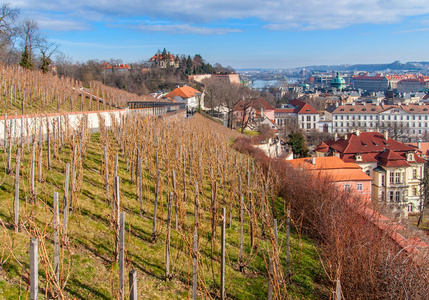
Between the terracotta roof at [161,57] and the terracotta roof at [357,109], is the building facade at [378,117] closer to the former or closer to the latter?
the terracotta roof at [357,109]

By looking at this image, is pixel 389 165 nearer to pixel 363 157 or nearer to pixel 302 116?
pixel 363 157

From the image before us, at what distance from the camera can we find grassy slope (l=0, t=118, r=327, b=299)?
17.2 feet

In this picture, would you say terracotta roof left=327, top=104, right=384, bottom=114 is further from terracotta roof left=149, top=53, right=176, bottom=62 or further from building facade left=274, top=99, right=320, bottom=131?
terracotta roof left=149, top=53, right=176, bottom=62

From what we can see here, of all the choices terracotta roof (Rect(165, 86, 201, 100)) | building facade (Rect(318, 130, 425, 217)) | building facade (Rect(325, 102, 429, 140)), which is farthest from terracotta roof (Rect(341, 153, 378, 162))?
building facade (Rect(325, 102, 429, 140))

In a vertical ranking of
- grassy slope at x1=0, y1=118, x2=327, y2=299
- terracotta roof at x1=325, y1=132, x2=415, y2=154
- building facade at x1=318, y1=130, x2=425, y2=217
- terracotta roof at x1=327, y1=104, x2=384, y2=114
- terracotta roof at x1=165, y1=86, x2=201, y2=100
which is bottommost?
building facade at x1=318, y1=130, x2=425, y2=217

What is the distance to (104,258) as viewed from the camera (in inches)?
242

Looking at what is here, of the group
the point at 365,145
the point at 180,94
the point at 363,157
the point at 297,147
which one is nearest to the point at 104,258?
the point at 297,147

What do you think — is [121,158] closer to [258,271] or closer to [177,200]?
[177,200]

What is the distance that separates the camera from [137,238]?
23.9 feet

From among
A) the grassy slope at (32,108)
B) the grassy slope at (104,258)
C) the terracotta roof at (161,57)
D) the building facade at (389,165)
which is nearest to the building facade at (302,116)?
the terracotta roof at (161,57)

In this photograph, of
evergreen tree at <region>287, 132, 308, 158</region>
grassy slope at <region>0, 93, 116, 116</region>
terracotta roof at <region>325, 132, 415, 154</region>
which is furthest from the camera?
evergreen tree at <region>287, 132, 308, 158</region>

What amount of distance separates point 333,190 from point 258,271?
7.75 metres

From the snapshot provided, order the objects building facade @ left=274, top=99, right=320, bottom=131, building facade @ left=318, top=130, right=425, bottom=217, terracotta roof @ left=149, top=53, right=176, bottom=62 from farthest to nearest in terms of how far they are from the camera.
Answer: terracotta roof @ left=149, top=53, right=176, bottom=62 < building facade @ left=274, top=99, right=320, bottom=131 < building facade @ left=318, top=130, right=425, bottom=217

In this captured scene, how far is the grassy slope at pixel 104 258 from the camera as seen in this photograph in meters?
5.23
